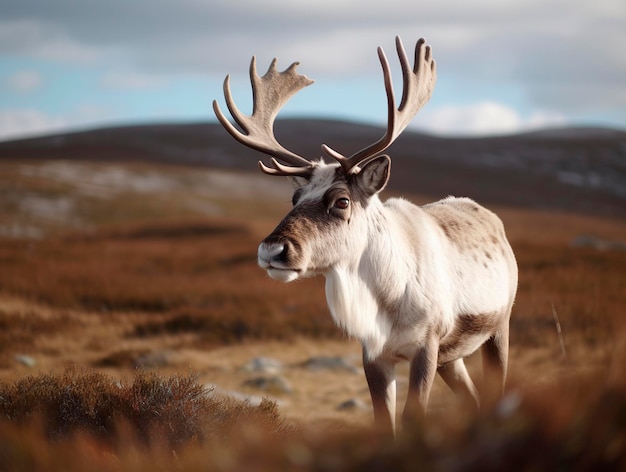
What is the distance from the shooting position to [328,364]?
11.0 m

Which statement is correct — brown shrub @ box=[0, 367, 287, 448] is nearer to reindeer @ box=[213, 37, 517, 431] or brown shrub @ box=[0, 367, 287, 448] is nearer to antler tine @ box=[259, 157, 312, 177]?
reindeer @ box=[213, 37, 517, 431]

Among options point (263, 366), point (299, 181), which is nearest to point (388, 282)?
point (299, 181)

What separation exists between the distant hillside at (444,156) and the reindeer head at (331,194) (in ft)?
168

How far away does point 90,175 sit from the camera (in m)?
49.8

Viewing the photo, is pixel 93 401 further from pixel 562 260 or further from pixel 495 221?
pixel 562 260

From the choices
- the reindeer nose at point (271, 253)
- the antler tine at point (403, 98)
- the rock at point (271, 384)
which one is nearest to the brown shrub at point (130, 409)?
the reindeer nose at point (271, 253)

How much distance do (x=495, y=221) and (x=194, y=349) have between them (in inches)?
309

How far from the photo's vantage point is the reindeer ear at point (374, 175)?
4.55 metres

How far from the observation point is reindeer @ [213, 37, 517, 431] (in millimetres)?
4453

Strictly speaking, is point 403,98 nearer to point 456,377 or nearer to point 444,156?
point 456,377

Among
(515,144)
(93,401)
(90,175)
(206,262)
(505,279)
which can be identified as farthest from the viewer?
(515,144)

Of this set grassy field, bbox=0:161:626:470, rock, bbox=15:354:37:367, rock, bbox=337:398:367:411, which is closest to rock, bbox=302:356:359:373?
grassy field, bbox=0:161:626:470

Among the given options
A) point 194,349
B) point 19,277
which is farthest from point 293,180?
point 19,277

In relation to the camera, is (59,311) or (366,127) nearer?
(59,311)
